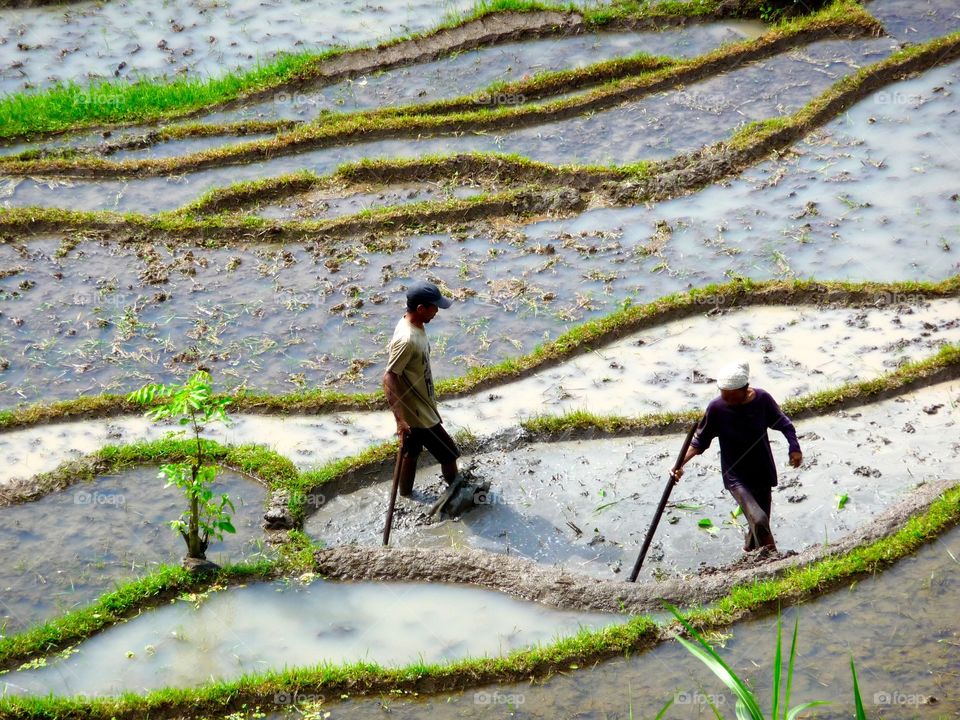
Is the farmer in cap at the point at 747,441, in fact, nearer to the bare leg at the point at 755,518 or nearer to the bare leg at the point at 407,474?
the bare leg at the point at 755,518

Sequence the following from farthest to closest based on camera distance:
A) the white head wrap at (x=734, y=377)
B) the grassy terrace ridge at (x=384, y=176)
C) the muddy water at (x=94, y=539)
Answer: the grassy terrace ridge at (x=384, y=176) → the muddy water at (x=94, y=539) → the white head wrap at (x=734, y=377)

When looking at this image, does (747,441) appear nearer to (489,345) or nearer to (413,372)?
(413,372)

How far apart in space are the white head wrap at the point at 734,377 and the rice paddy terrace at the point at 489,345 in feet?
3.30

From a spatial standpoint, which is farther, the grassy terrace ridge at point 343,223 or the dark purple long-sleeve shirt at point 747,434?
the grassy terrace ridge at point 343,223

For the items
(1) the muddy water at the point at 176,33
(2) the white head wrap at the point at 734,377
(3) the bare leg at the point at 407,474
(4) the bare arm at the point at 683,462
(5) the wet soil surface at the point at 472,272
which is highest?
(1) the muddy water at the point at 176,33

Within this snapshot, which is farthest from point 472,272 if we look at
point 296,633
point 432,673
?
point 432,673

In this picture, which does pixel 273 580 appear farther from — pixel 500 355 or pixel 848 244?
pixel 848 244

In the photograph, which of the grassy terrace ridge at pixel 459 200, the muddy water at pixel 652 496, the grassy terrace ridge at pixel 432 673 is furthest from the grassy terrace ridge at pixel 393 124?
the grassy terrace ridge at pixel 432 673

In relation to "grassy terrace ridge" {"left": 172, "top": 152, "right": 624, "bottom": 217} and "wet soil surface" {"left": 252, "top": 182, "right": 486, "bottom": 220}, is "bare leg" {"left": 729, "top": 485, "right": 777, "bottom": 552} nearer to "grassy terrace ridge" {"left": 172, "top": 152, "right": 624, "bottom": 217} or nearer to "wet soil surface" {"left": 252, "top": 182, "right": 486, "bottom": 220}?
"grassy terrace ridge" {"left": 172, "top": 152, "right": 624, "bottom": 217}

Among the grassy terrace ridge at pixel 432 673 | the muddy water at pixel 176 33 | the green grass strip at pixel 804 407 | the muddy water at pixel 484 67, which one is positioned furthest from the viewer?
the muddy water at pixel 176 33

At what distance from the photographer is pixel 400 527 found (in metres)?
Result: 7.23

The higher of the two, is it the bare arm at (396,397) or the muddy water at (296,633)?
the bare arm at (396,397)

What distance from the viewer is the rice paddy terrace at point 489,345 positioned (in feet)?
18.7

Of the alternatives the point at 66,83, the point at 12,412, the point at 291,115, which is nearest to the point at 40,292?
the point at 12,412
